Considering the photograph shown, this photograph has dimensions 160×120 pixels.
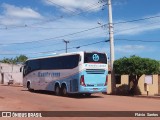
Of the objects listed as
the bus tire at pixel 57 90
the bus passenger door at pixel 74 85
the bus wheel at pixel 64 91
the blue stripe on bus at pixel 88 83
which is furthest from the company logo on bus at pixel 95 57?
the bus tire at pixel 57 90

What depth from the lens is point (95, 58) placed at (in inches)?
1073

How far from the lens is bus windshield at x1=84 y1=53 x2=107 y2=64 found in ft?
87.9

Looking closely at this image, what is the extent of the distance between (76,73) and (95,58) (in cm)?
177

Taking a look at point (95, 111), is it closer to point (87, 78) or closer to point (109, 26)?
point (87, 78)

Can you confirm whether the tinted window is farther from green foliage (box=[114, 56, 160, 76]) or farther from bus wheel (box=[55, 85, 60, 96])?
green foliage (box=[114, 56, 160, 76])

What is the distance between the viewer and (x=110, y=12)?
119ft

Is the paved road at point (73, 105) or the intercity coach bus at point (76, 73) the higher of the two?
the intercity coach bus at point (76, 73)

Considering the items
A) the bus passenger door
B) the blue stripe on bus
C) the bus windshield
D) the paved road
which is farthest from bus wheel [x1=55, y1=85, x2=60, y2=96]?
the bus windshield

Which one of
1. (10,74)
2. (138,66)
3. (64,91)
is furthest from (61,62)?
(10,74)

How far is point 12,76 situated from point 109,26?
4284 cm

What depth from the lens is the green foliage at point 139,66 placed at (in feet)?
108

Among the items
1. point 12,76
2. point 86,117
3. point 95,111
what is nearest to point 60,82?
point 95,111

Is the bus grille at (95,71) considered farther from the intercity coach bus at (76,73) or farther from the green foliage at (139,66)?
the green foliage at (139,66)

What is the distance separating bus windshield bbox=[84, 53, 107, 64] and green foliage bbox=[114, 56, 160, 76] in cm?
588
